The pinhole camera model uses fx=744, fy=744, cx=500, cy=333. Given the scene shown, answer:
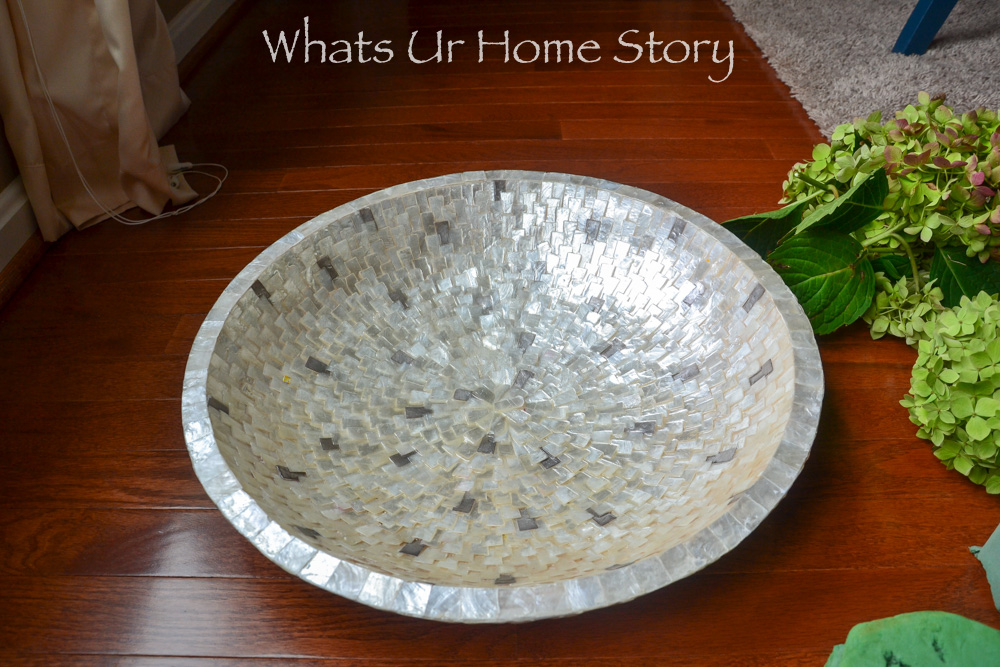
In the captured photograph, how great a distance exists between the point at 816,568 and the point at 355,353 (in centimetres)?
60

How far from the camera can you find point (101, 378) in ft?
3.44

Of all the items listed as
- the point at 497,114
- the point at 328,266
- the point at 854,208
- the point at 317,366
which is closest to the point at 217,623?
the point at 317,366

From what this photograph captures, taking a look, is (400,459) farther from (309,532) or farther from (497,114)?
(497,114)

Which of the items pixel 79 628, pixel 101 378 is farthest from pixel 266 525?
pixel 101 378

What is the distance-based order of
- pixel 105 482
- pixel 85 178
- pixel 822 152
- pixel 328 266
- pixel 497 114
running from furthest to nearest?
pixel 497 114 < pixel 85 178 < pixel 822 152 < pixel 328 266 < pixel 105 482

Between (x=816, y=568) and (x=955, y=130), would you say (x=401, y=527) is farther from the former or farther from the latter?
(x=955, y=130)

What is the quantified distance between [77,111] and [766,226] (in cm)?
119

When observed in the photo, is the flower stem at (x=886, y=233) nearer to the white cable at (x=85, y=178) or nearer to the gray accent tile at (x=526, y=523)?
the gray accent tile at (x=526, y=523)

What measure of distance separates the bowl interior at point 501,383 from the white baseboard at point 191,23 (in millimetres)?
1229

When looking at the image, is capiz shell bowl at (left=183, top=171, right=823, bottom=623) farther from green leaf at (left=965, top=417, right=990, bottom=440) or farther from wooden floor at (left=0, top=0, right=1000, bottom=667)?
green leaf at (left=965, top=417, right=990, bottom=440)

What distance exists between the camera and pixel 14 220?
125 centimetres

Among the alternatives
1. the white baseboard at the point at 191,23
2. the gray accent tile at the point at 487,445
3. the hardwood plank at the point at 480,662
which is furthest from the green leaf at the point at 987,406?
the white baseboard at the point at 191,23

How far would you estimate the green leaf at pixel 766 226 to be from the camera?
1082 millimetres

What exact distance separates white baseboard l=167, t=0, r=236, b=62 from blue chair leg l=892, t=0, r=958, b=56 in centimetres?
184
